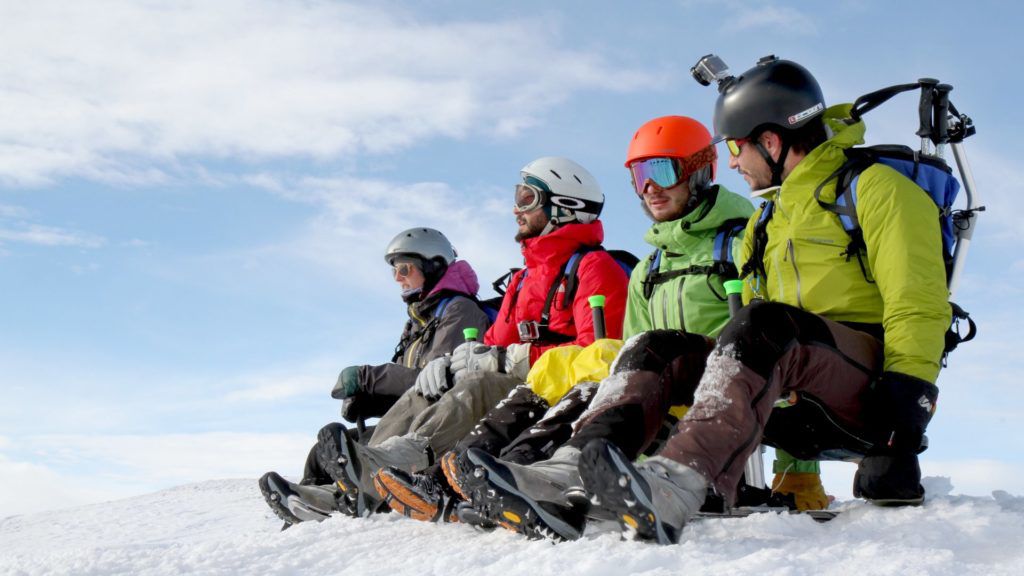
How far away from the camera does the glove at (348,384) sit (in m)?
7.99

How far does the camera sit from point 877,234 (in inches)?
167

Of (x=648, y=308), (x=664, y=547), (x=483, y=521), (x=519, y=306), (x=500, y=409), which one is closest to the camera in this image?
(x=664, y=547)

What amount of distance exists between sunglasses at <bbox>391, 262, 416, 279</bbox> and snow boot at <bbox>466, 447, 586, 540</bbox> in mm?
5456

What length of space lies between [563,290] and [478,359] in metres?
0.82

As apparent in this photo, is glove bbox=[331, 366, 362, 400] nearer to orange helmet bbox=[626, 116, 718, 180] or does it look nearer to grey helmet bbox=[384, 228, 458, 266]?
grey helmet bbox=[384, 228, 458, 266]

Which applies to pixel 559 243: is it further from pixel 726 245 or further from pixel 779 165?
pixel 779 165

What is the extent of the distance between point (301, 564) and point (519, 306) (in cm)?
329

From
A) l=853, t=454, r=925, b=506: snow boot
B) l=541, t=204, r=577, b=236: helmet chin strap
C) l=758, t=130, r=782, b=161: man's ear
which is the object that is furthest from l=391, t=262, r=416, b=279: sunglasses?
l=853, t=454, r=925, b=506: snow boot

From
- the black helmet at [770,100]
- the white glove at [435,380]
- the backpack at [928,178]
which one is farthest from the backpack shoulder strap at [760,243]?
the white glove at [435,380]

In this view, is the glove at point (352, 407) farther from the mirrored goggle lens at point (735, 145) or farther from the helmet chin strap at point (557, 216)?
the mirrored goggle lens at point (735, 145)

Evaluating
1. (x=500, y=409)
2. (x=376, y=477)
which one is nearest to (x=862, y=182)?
(x=500, y=409)

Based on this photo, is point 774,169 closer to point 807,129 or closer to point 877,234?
point 807,129

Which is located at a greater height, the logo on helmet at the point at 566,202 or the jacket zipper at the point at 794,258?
the logo on helmet at the point at 566,202

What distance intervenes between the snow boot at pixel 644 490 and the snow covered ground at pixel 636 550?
77 mm
